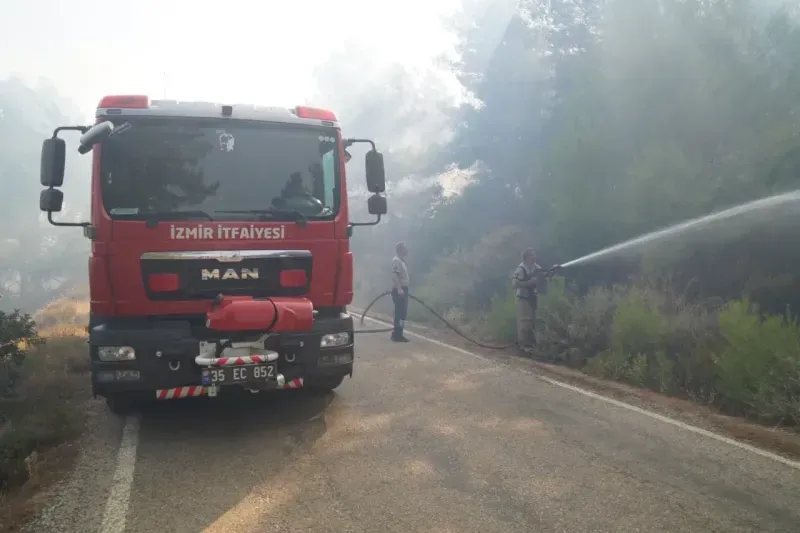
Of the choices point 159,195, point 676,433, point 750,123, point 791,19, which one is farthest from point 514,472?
point 791,19

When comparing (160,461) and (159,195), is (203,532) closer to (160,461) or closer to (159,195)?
(160,461)

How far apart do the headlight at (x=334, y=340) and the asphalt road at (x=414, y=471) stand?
2.50ft

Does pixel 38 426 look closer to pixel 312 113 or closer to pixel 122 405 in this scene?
pixel 122 405

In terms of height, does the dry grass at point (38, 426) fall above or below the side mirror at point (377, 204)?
below

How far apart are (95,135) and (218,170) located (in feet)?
3.48

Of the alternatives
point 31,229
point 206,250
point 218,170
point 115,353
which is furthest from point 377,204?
point 31,229

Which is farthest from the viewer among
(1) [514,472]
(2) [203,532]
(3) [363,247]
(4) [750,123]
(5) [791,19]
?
(3) [363,247]

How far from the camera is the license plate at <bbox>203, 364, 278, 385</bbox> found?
5.38 m

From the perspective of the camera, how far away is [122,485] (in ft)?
15.1

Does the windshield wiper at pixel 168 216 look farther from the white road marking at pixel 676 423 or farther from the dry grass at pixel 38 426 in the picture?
the white road marking at pixel 676 423

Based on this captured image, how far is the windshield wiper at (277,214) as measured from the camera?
585cm

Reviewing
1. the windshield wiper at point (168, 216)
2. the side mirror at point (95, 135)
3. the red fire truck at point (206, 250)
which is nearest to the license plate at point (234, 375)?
the red fire truck at point (206, 250)

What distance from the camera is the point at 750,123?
11.0 m

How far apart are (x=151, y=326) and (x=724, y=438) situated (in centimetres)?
517
